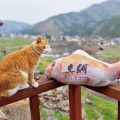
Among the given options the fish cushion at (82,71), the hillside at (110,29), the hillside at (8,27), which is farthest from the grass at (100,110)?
the hillside at (110,29)

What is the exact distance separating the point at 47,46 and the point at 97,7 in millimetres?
80508

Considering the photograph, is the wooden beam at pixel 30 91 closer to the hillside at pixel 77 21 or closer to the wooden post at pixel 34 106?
the wooden post at pixel 34 106

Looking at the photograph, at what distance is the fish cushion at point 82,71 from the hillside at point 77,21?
160 feet

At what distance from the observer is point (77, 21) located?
6581 centimetres

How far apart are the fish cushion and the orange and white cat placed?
4.1 inches

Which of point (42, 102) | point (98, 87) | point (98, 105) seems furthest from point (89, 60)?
point (98, 105)

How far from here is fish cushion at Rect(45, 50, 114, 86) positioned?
1.02 metres

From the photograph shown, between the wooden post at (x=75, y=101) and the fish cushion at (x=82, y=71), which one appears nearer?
the fish cushion at (x=82, y=71)

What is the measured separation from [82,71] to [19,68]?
10.4 inches

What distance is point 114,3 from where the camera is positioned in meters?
85.3

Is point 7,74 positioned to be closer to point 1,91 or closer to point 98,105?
point 1,91

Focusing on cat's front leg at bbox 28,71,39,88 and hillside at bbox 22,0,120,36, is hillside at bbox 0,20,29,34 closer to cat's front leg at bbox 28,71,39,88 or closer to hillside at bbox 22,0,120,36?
cat's front leg at bbox 28,71,39,88

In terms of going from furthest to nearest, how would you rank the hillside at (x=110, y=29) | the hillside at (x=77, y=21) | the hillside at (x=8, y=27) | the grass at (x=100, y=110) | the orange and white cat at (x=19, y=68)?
the hillside at (x=77, y=21), the hillside at (x=110, y=29), the grass at (x=100, y=110), the hillside at (x=8, y=27), the orange and white cat at (x=19, y=68)

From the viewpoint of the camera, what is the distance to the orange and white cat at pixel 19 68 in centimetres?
99
